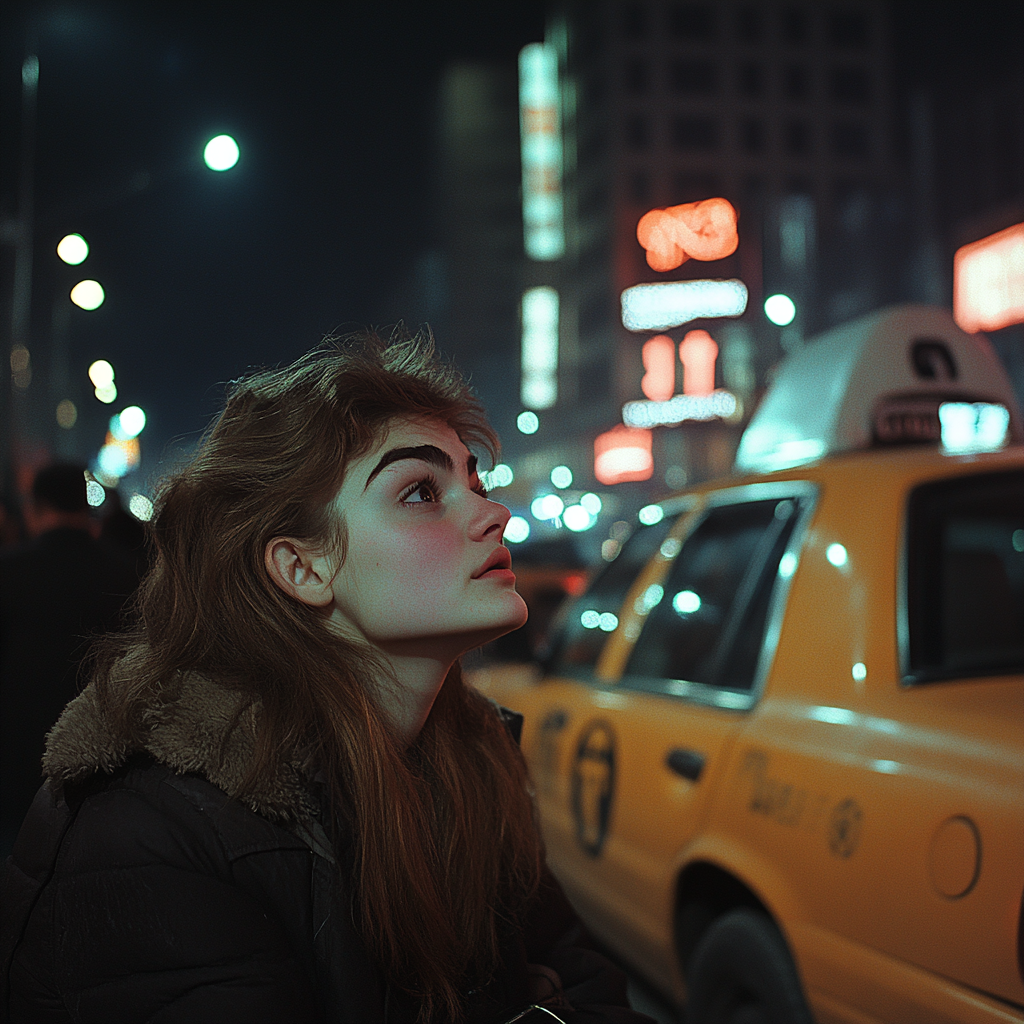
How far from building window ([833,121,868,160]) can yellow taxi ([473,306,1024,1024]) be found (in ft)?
263

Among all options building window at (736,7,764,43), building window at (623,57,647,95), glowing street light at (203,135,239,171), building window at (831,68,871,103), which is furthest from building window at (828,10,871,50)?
glowing street light at (203,135,239,171)

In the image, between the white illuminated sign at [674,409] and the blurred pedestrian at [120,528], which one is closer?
the blurred pedestrian at [120,528]

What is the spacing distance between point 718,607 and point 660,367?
154 feet

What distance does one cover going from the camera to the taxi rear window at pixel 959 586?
98.2 inches

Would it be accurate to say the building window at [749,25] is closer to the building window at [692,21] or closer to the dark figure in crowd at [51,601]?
the building window at [692,21]

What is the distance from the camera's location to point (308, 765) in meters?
1.57

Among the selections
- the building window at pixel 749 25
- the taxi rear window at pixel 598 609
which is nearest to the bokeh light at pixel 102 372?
the taxi rear window at pixel 598 609

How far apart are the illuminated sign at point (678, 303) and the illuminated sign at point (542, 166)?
33097 mm

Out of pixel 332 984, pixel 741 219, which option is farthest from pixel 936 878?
pixel 741 219

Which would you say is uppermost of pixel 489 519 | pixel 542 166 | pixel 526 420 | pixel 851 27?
pixel 851 27

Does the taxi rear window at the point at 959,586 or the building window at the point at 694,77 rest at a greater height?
the building window at the point at 694,77

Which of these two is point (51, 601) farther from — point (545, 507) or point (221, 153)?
point (545, 507)

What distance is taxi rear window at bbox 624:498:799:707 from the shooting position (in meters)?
3.09

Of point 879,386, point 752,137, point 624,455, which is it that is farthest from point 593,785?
point 752,137
